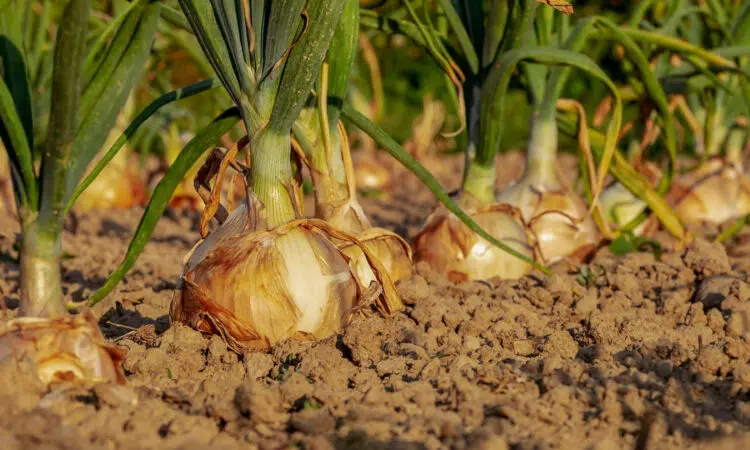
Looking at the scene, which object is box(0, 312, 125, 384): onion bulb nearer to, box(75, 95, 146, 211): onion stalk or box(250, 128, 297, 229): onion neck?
box(250, 128, 297, 229): onion neck

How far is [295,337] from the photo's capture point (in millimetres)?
1637

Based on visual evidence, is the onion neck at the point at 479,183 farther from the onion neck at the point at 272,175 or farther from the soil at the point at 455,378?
the onion neck at the point at 272,175

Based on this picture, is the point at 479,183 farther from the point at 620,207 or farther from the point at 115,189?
the point at 115,189

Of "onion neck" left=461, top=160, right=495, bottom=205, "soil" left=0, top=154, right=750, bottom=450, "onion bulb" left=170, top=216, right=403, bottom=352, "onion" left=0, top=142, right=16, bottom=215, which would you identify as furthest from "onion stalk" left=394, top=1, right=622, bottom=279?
"onion" left=0, top=142, right=16, bottom=215

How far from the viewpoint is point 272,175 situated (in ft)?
5.52

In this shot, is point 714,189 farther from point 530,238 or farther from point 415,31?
point 415,31

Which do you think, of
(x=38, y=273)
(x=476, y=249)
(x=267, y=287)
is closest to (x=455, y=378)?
(x=267, y=287)

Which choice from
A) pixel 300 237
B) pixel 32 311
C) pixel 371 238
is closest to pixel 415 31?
pixel 371 238

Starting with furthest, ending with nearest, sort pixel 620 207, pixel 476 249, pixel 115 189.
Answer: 1. pixel 115 189
2. pixel 620 207
3. pixel 476 249

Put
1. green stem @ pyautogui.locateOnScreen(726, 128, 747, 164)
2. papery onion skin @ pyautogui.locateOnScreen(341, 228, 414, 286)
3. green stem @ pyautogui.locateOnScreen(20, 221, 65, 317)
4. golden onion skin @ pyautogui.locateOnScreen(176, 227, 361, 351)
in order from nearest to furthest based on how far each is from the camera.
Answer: green stem @ pyautogui.locateOnScreen(20, 221, 65, 317) → golden onion skin @ pyautogui.locateOnScreen(176, 227, 361, 351) → papery onion skin @ pyautogui.locateOnScreen(341, 228, 414, 286) → green stem @ pyautogui.locateOnScreen(726, 128, 747, 164)

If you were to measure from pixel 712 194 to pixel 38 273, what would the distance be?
2.45m

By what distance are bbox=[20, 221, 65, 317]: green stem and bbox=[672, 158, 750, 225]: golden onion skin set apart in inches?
90.8

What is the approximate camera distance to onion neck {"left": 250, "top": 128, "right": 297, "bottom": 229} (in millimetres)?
1668

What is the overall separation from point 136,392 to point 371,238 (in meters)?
0.67
